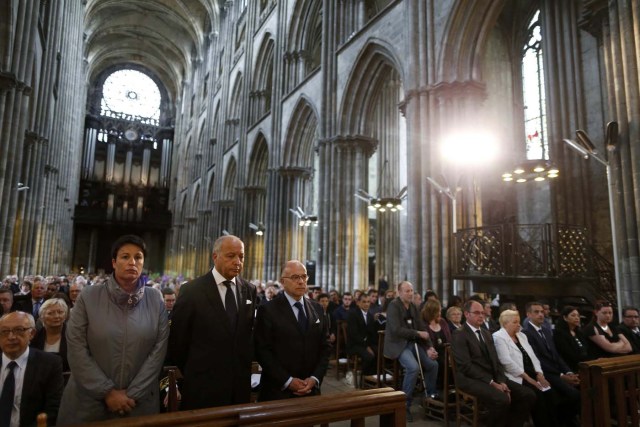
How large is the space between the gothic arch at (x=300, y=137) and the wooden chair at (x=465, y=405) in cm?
1576

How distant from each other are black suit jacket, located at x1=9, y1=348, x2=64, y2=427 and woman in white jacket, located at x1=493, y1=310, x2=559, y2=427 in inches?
153

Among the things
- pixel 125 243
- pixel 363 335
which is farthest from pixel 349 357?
pixel 125 243

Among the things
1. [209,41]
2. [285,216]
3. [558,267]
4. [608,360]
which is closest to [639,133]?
[558,267]

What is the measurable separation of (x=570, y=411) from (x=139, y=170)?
4667 cm

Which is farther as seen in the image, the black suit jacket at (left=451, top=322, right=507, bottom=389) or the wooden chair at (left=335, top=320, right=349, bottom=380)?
the wooden chair at (left=335, top=320, right=349, bottom=380)

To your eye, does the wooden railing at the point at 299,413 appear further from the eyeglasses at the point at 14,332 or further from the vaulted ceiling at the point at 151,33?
the vaulted ceiling at the point at 151,33

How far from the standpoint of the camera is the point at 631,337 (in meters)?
5.40

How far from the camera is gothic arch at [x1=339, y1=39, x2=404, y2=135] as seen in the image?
582 inches

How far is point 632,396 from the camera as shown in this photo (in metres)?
3.33

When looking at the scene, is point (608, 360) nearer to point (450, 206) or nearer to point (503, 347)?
point (503, 347)

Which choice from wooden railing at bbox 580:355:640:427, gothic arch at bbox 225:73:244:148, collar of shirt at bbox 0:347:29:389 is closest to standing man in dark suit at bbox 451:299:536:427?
wooden railing at bbox 580:355:640:427

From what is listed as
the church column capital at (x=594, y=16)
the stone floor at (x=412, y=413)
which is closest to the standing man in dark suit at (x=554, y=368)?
the stone floor at (x=412, y=413)

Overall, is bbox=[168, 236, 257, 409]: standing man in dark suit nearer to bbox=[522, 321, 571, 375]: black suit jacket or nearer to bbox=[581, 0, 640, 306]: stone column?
bbox=[522, 321, 571, 375]: black suit jacket

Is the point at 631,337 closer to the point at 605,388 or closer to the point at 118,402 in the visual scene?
the point at 605,388
